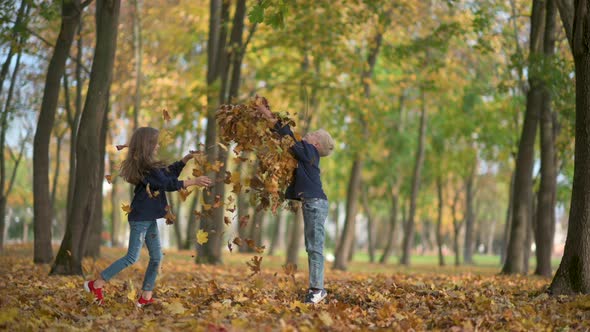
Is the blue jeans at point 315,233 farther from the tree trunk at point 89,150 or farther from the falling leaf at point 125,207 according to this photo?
the tree trunk at point 89,150

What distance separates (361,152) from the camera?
71.6ft

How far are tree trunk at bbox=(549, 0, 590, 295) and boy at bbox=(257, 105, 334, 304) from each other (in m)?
3.17

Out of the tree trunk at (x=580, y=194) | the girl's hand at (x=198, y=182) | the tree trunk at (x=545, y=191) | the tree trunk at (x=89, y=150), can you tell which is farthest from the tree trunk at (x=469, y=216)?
the girl's hand at (x=198, y=182)

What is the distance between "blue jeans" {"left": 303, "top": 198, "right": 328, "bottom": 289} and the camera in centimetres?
773

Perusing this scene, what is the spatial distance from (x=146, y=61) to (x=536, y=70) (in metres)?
18.3

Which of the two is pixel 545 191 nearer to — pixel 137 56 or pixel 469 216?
pixel 137 56

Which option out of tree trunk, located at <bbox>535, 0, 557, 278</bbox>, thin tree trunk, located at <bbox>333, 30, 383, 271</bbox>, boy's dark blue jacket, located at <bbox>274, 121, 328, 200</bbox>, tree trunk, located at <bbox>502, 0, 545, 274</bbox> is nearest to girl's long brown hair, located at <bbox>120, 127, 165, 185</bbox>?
boy's dark blue jacket, located at <bbox>274, 121, 328, 200</bbox>

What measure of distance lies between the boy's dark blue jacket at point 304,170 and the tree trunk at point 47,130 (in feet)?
22.1

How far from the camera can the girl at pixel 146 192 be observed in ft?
24.8

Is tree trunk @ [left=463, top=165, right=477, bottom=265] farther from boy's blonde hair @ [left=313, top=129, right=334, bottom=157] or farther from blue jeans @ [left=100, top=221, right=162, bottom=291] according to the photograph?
blue jeans @ [left=100, top=221, right=162, bottom=291]

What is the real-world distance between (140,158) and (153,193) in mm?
405

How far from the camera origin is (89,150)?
11344 mm

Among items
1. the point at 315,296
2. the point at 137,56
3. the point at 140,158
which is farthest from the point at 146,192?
the point at 137,56

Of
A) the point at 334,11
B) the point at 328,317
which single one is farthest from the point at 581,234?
the point at 334,11
